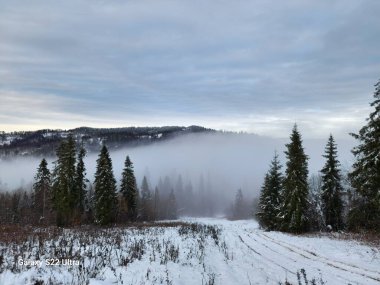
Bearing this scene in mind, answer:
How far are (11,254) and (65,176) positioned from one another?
139 feet

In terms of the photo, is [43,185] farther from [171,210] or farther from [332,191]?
[171,210]

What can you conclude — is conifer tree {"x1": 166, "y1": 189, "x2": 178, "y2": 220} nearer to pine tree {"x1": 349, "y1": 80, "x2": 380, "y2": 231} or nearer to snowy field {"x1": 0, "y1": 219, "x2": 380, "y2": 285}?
pine tree {"x1": 349, "y1": 80, "x2": 380, "y2": 231}

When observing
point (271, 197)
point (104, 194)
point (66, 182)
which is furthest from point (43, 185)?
point (271, 197)

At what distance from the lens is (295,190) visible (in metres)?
39.3

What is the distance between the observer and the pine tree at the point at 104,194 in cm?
5172

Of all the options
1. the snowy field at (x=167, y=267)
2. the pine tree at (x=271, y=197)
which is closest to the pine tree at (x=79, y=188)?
the pine tree at (x=271, y=197)

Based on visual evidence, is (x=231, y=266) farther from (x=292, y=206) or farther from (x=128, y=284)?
(x=292, y=206)

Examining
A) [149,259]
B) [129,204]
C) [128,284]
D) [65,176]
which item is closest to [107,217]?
[65,176]

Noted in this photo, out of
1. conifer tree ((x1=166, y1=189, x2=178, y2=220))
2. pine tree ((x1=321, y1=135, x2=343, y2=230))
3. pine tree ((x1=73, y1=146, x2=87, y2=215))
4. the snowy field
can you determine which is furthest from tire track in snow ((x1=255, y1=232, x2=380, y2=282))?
conifer tree ((x1=166, y1=189, x2=178, y2=220))

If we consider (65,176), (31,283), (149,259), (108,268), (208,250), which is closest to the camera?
(31,283)

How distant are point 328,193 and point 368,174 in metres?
19.1

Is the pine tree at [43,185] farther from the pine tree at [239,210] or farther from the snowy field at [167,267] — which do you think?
the pine tree at [239,210]

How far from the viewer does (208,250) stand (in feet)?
53.0

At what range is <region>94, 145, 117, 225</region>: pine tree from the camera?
51.7 m
